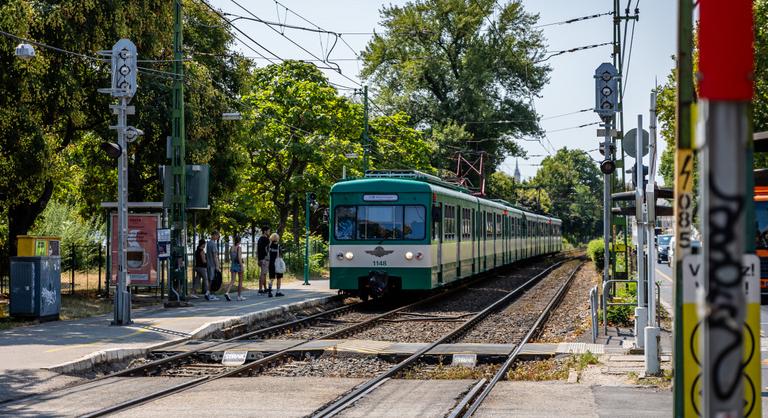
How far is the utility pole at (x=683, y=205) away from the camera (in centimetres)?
519

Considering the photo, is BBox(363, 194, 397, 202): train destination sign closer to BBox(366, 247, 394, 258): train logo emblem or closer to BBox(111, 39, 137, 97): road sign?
BBox(366, 247, 394, 258): train logo emblem

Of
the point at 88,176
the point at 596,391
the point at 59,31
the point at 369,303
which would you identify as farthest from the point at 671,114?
the point at 596,391

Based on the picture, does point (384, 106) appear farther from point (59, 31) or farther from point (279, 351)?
point (279, 351)

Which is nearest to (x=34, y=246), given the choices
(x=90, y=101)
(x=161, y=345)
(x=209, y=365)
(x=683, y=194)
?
(x=161, y=345)

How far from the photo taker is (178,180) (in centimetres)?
2406

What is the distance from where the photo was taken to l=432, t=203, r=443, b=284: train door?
24.8 meters

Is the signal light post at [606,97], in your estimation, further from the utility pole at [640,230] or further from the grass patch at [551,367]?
the grass patch at [551,367]

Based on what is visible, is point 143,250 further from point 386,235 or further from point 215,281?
point 386,235

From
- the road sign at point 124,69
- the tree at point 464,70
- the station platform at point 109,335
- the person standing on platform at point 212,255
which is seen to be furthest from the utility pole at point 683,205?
the tree at point 464,70

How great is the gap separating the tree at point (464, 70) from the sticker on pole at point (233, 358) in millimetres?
47899

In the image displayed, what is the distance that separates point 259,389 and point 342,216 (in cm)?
1331

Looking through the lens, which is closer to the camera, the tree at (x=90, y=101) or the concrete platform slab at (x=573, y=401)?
the concrete platform slab at (x=573, y=401)

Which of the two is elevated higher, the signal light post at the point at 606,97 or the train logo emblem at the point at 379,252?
the signal light post at the point at 606,97

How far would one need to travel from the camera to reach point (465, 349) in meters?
15.6
